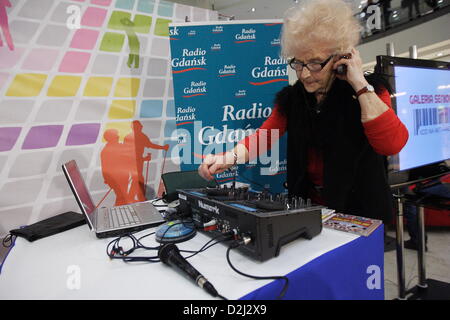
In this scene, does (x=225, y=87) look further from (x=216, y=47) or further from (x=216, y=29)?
(x=216, y=29)

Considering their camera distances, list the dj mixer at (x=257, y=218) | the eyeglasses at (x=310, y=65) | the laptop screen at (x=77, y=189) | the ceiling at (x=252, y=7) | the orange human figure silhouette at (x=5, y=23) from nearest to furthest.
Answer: the dj mixer at (x=257, y=218) < the laptop screen at (x=77, y=189) < the eyeglasses at (x=310, y=65) < the orange human figure silhouette at (x=5, y=23) < the ceiling at (x=252, y=7)

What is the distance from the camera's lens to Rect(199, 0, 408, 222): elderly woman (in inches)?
39.8

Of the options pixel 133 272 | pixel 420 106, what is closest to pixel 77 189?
pixel 133 272

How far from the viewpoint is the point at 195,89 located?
2.00m

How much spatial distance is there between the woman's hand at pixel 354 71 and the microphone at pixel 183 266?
0.95 metres

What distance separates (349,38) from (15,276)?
4.86 ft

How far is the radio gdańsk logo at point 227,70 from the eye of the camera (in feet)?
6.67

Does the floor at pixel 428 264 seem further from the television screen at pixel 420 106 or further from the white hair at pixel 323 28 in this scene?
the white hair at pixel 323 28

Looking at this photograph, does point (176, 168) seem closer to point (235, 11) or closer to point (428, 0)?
point (235, 11)

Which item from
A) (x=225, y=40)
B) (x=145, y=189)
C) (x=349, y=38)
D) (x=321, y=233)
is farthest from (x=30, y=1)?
(x=321, y=233)

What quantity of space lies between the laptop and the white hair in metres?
1.00

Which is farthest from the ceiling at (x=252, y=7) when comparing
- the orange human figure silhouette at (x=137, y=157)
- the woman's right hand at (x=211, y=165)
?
the woman's right hand at (x=211, y=165)

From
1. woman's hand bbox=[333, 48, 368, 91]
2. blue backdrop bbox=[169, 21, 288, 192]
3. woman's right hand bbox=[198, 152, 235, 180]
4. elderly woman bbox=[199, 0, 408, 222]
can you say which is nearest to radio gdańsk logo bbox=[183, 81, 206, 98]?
blue backdrop bbox=[169, 21, 288, 192]

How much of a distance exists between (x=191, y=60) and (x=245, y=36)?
1.66 feet
